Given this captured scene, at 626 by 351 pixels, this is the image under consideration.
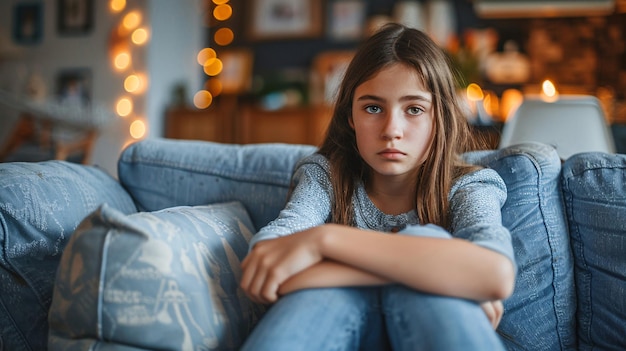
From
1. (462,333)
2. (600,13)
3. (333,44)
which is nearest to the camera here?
(462,333)

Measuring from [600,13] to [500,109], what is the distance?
2.93 feet

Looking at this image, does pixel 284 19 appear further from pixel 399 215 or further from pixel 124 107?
pixel 399 215

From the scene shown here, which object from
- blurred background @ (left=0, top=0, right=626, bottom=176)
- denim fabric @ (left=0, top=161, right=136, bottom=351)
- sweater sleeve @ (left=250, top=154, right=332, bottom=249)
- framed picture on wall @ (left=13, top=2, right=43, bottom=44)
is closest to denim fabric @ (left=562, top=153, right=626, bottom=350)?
sweater sleeve @ (left=250, top=154, right=332, bottom=249)

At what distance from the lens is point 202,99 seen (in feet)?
14.7

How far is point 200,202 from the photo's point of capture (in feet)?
4.79

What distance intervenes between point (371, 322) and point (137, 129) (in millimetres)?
3468

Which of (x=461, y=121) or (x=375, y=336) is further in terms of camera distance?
(x=461, y=121)

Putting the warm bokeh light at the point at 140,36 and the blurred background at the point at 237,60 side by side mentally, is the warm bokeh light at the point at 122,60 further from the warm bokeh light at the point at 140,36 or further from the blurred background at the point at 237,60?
the warm bokeh light at the point at 140,36

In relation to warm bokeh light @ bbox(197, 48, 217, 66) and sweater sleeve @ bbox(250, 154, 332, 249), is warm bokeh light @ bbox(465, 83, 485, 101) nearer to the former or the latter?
warm bokeh light @ bbox(197, 48, 217, 66)

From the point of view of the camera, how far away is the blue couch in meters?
0.89

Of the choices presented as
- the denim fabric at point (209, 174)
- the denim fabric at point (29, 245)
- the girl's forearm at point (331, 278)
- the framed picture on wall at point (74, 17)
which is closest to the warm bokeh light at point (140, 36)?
the framed picture on wall at point (74, 17)

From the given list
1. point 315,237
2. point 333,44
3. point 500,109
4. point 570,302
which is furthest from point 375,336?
point 333,44

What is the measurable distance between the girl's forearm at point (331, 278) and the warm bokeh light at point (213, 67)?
3710mm

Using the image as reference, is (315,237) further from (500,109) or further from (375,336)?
(500,109)
